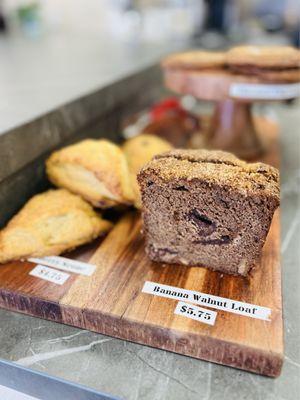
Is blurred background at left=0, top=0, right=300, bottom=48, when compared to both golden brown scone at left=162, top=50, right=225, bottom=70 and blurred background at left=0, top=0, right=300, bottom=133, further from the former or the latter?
golden brown scone at left=162, top=50, right=225, bottom=70

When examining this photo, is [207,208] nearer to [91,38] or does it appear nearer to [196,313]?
[196,313]

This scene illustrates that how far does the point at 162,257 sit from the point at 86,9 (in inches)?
84.9

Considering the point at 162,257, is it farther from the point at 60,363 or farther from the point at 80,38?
the point at 80,38

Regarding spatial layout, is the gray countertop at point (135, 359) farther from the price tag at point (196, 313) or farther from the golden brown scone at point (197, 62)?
the golden brown scone at point (197, 62)

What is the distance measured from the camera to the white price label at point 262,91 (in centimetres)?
87

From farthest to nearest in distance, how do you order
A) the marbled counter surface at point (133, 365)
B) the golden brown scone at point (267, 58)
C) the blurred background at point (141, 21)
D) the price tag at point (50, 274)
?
the blurred background at point (141, 21), the golden brown scone at point (267, 58), the price tag at point (50, 274), the marbled counter surface at point (133, 365)

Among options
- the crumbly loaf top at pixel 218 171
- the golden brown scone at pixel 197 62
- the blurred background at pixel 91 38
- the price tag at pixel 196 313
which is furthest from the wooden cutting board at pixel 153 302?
the golden brown scone at pixel 197 62

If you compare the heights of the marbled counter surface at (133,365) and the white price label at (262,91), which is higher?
the white price label at (262,91)

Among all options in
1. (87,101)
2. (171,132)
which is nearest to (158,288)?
(87,101)

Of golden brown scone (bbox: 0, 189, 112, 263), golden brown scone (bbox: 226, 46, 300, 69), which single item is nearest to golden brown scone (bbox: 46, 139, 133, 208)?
golden brown scone (bbox: 0, 189, 112, 263)

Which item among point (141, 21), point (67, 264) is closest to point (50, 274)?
point (67, 264)

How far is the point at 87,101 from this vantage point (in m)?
0.95

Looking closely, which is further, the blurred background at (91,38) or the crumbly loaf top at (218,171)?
the blurred background at (91,38)

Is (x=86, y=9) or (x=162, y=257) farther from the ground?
(x=86, y=9)
